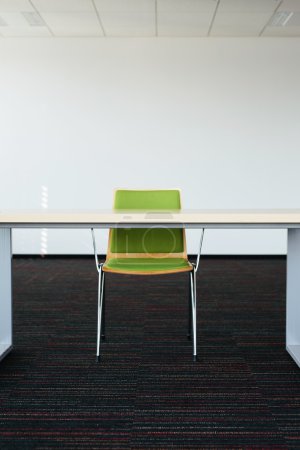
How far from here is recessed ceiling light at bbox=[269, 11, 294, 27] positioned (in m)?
4.52

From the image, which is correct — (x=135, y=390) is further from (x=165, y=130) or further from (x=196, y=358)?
(x=165, y=130)

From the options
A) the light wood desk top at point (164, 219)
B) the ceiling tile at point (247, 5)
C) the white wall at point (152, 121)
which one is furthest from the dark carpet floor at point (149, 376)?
the ceiling tile at point (247, 5)

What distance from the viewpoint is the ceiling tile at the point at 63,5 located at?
13.9 feet

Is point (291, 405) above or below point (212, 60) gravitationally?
below

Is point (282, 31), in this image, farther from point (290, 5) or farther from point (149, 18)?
point (149, 18)

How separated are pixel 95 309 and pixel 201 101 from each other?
317 centimetres

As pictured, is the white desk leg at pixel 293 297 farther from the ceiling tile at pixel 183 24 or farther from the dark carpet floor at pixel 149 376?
the ceiling tile at pixel 183 24

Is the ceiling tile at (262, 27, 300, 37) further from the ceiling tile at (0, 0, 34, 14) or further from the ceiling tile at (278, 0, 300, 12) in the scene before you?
the ceiling tile at (0, 0, 34, 14)

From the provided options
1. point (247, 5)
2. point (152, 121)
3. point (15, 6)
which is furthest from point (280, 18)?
point (15, 6)

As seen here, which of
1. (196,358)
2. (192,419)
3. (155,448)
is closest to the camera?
(155,448)

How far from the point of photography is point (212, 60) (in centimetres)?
528

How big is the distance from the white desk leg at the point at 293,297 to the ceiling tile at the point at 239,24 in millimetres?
3181

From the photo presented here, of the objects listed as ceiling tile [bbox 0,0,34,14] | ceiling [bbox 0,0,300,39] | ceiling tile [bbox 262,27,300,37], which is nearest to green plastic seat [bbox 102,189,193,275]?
ceiling [bbox 0,0,300,39]

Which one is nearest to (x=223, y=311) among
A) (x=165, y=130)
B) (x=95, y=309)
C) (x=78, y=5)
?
(x=95, y=309)
